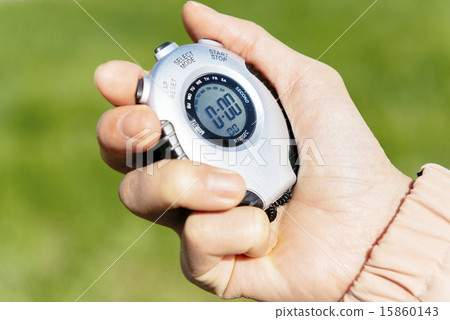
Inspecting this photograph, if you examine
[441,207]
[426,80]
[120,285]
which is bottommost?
[120,285]

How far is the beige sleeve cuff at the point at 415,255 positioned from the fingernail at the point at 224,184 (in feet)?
2.08

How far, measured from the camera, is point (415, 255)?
1956mm

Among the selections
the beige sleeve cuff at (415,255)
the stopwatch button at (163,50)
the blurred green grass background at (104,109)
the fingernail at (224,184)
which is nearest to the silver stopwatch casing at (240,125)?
the stopwatch button at (163,50)

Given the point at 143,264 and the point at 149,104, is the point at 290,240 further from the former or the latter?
the point at 143,264

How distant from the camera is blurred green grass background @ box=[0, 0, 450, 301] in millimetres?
3543

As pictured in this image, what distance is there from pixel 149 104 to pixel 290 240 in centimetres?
81

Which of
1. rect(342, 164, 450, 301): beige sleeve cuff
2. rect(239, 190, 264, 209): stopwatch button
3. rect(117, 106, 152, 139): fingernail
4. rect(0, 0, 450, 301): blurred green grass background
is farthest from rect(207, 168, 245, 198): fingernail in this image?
rect(0, 0, 450, 301): blurred green grass background

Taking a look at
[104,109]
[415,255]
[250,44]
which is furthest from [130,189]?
[104,109]

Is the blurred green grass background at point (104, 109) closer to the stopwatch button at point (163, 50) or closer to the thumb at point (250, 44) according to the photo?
the thumb at point (250, 44)

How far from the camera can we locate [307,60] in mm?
2412

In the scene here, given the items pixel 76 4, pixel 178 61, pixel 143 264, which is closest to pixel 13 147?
pixel 143 264

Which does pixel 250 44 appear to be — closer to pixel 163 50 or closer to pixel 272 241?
pixel 163 50

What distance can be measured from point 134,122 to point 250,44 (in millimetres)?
799

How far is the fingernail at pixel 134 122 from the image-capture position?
1845 mm
